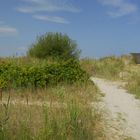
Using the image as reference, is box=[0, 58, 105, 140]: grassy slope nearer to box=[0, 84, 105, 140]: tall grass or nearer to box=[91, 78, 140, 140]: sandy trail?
box=[0, 84, 105, 140]: tall grass

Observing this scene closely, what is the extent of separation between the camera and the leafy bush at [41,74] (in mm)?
14530

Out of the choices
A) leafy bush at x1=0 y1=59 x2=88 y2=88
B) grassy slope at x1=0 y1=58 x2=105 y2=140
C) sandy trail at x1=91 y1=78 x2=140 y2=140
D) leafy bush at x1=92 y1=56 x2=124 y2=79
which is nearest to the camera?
grassy slope at x1=0 y1=58 x2=105 y2=140

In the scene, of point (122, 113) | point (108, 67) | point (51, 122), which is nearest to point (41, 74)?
point (122, 113)

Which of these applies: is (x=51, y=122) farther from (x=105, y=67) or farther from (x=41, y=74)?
(x=105, y=67)

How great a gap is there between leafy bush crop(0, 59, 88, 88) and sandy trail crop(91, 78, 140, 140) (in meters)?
1.43

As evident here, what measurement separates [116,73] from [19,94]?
12.0 meters

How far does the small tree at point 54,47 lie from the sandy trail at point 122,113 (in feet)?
26.9

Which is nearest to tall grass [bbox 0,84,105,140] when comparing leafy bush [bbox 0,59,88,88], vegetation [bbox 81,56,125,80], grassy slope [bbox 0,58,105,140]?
grassy slope [bbox 0,58,105,140]

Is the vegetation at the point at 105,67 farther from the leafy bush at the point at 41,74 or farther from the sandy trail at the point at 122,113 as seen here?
the sandy trail at the point at 122,113

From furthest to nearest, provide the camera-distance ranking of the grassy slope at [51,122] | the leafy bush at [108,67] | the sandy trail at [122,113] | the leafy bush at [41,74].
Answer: the leafy bush at [108,67], the leafy bush at [41,74], the sandy trail at [122,113], the grassy slope at [51,122]

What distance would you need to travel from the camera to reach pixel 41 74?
15.2 m

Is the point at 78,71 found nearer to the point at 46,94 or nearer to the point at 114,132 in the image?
the point at 46,94

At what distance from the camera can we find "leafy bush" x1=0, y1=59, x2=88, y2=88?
47.7 feet

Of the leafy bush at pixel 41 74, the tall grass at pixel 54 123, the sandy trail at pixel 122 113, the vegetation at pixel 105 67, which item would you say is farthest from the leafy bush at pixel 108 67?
the tall grass at pixel 54 123
